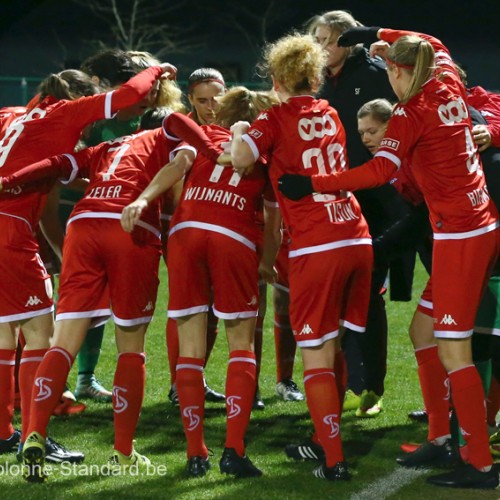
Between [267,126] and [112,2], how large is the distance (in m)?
21.4

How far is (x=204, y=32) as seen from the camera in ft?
85.5

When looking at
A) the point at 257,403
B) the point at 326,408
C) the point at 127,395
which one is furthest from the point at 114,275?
the point at 257,403

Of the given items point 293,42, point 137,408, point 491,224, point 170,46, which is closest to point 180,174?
point 293,42

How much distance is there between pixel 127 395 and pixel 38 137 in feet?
4.42

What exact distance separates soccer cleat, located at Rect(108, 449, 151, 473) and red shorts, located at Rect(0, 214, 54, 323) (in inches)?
32.0

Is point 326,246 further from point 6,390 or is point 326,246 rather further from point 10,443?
point 10,443

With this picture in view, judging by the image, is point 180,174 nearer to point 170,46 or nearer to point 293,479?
point 293,479

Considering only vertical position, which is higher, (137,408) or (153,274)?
(153,274)

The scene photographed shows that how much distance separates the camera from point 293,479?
461cm

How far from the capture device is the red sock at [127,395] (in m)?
4.70

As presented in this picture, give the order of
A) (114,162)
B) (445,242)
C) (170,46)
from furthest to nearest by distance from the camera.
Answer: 1. (170,46)
2. (114,162)
3. (445,242)

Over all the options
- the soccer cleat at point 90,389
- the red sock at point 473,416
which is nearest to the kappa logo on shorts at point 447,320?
the red sock at point 473,416

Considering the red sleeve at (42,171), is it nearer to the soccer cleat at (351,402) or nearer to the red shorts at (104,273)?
the red shorts at (104,273)

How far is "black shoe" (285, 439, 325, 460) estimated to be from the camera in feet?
16.1
